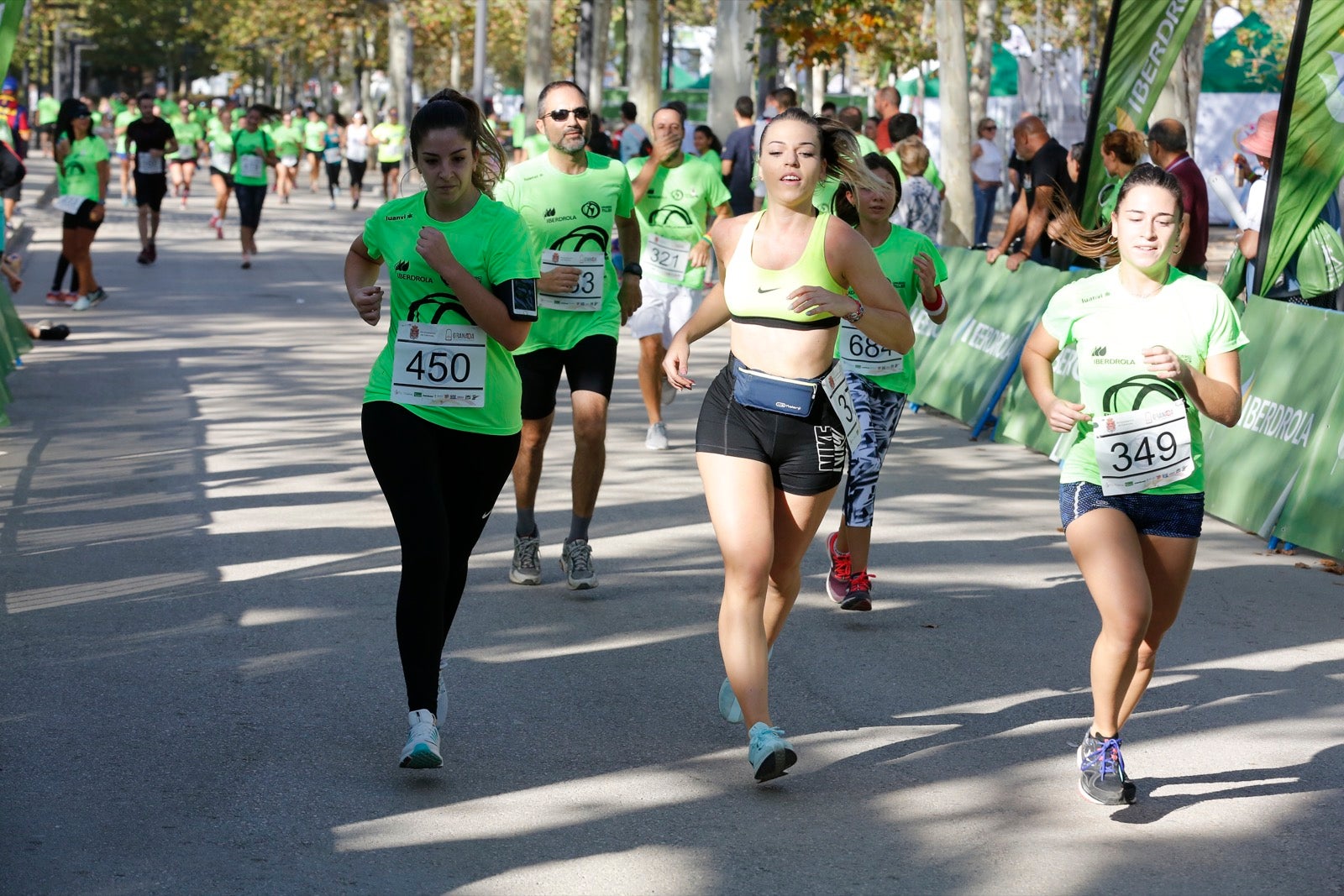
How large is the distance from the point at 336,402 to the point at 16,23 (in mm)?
3567

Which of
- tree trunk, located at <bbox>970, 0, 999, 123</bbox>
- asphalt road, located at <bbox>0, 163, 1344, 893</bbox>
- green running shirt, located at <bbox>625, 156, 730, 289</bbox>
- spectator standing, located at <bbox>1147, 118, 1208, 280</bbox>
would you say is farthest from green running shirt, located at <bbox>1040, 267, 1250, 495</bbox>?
tree trunk, located at <bbox>970, 0, 999, 123</bbox>

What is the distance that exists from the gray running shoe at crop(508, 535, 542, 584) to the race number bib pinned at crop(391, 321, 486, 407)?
2.47 metres

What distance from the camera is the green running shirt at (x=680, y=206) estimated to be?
36.3ft

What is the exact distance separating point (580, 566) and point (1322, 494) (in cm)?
361

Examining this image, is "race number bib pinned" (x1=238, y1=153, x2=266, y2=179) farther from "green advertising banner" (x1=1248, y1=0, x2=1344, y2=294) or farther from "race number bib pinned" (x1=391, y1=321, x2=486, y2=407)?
"race number bib pinned" (x1=391, y1=321, x2=486, y2=407)

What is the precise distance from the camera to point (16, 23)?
9977 millimetres

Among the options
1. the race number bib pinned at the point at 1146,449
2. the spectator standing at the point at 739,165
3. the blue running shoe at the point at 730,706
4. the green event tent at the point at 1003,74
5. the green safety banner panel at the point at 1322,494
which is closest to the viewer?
the race number bib pinned at the point at 1146,449

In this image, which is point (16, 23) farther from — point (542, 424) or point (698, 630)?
point (698, 630)

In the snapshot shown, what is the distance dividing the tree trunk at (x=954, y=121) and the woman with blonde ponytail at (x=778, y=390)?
1211 cm

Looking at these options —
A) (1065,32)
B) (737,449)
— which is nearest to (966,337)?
(737,449)

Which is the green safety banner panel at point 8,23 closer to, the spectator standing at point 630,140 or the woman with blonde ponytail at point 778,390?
the woman with blonde ponytail at point 778,390

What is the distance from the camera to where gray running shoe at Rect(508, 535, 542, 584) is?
7578 mm

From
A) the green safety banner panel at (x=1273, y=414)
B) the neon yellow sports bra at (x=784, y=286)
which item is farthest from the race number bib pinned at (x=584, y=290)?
the green safety banner panel at (x=1273, y=414)

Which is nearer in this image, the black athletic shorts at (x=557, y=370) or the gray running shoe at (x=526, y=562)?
the black athletic shorts at (x=557, y=370)
